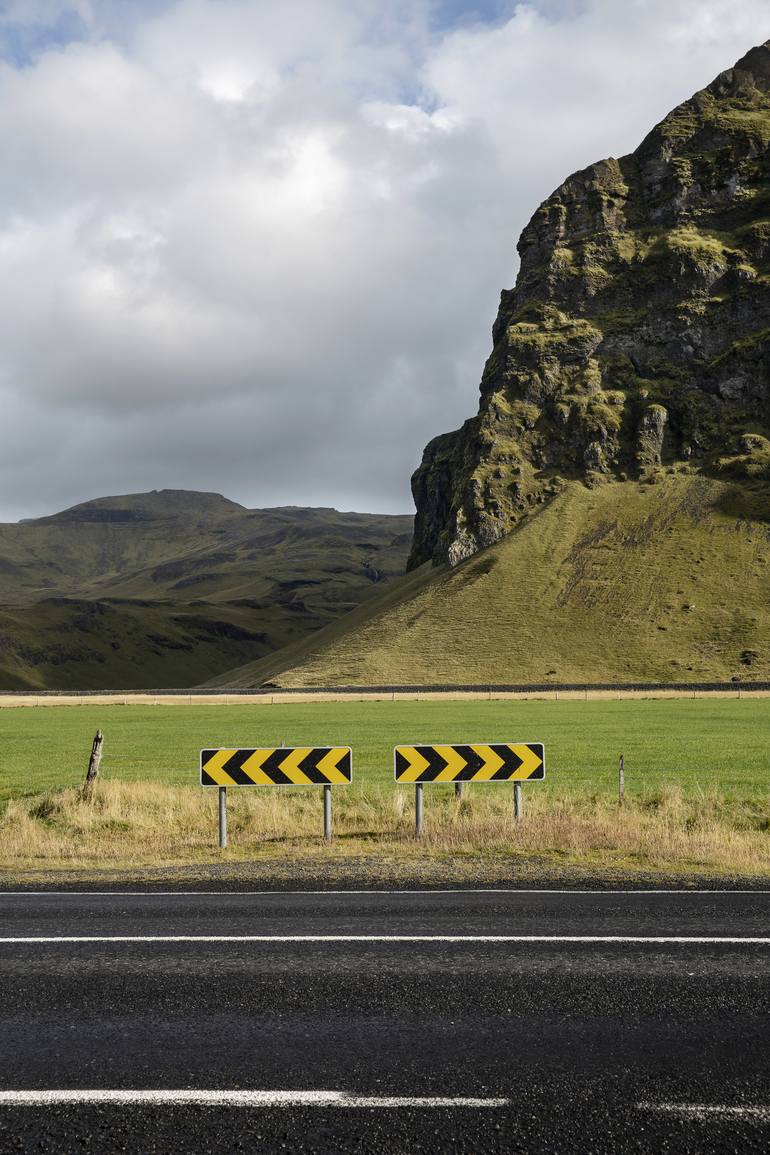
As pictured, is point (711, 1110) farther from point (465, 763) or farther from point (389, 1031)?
point (465, 763)

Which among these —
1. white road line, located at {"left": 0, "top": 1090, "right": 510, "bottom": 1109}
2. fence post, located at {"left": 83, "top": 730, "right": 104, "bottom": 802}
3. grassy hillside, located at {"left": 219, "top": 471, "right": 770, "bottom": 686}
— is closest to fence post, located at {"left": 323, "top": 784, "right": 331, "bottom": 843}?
fence post, located at {"left": 83, "top": 730, "right": 104, "bottom": 802}

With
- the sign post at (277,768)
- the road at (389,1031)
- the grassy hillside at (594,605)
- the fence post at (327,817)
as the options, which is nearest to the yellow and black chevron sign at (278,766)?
the sign post at (277,768)

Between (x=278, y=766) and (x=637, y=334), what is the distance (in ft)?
519

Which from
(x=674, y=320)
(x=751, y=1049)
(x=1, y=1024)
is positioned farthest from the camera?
(x=674, y=320)

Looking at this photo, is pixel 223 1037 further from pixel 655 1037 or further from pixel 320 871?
pixel 320 871

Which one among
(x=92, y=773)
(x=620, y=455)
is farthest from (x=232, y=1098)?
(x=620, y=455)

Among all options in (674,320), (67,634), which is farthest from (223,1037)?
(67,634)

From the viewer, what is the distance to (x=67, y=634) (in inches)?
7539

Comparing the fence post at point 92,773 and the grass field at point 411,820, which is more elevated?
the fence post at point 92,773

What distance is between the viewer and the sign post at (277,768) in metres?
16.3

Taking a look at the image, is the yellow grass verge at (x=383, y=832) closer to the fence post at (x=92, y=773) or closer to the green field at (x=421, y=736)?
the fence post at (x=92, y=773)

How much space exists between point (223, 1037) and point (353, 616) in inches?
6096

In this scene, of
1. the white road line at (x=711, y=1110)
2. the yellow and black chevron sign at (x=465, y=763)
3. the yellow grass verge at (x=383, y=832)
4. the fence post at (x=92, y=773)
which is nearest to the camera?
the white road line at (x=711, y=1110)

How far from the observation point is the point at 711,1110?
17.7 feet
